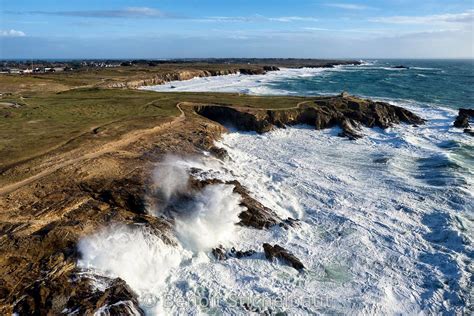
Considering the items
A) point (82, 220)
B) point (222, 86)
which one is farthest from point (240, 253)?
point (222, 86)

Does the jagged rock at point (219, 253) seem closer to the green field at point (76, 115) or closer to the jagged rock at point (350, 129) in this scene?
the green field at point (76, 115)

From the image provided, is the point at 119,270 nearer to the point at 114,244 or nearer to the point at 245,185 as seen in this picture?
the point at 114,244

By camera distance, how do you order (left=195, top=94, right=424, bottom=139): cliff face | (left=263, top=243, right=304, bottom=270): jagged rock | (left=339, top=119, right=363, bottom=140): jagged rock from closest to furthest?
(left=263, top=243, right=304, bottom=270): jagged rock → (left=339, top=119, right=363, bottom=140): jagged rock → (left=195, top=94, right=424, bottom=139): cliff face

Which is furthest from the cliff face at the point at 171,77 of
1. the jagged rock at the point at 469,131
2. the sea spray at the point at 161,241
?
the jagged rock at the point at 469,131

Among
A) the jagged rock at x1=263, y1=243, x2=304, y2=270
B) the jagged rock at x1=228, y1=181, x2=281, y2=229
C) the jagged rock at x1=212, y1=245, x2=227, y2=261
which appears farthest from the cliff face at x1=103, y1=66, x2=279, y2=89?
the jagged rock at x1=263, y1=243, x2=304, y2=270

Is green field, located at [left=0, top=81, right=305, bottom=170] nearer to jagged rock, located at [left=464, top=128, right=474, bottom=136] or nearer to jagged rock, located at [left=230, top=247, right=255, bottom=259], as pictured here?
jagged rock, located at [left=230, top=247, right=255, bottom=259]
